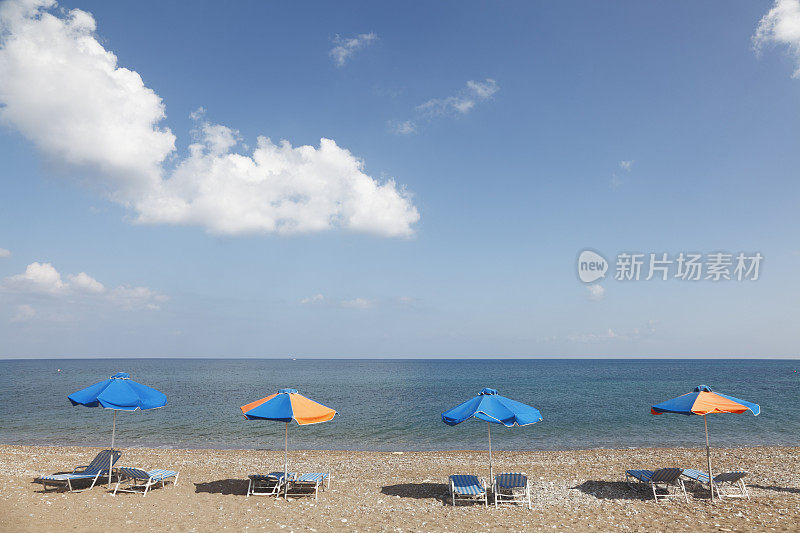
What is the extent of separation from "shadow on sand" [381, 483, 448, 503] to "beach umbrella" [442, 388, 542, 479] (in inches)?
86.1

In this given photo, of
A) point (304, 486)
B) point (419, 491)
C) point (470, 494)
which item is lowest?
point (419, 491)

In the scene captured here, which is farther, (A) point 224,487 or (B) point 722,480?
(A) point 224,487

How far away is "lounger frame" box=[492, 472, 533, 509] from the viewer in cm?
1174

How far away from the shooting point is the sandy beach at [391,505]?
32.9 feet

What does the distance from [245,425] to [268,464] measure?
1474 cm

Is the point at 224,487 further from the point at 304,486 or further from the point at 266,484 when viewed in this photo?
the point at 304,486

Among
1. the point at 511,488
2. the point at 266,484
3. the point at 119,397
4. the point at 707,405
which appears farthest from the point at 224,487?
the point at 707,405

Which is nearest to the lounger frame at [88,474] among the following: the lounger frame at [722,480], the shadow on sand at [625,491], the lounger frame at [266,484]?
the lounger frame at [266,484]

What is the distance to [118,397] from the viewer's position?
12.0 metres

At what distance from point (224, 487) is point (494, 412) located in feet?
27.0

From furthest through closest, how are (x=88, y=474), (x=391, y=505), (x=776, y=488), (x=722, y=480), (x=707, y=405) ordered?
(x=776, y=488)
(x=88, y=474)
(x=722, y=480)
(x=391, y=505)
(x=707, y=405)

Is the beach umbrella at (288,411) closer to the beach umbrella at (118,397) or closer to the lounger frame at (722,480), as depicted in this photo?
the beach umbrella at (118,397)

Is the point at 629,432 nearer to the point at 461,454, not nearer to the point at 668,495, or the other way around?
the point at 461,454

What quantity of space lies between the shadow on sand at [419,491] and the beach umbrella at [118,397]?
22.8 feet
